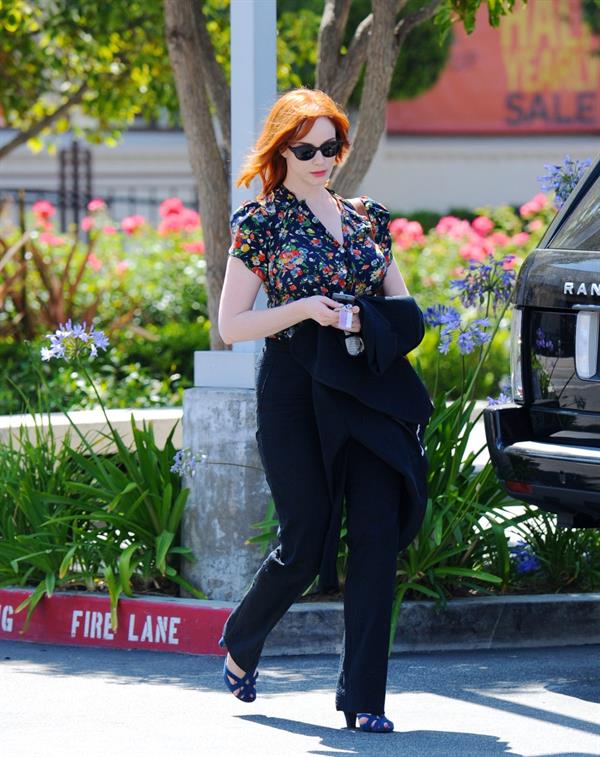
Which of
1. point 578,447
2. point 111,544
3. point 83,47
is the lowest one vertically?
point 111,544

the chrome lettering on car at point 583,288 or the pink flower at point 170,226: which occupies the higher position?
the pink flower at point 170,226

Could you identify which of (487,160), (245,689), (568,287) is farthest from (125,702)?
(487,160)

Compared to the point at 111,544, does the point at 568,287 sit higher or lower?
higher

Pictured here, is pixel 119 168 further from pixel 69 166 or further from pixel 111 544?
pixel 111 544

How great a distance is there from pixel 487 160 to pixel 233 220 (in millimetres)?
25555

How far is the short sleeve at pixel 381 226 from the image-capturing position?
4.75 metres

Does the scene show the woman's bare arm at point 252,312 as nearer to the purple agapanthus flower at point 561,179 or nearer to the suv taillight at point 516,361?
the suv taillight at point 516,361

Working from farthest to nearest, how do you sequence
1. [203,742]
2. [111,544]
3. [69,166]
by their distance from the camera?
1. [69,166]
2. [111,544]
3. [203,742]

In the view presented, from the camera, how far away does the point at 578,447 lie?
4809 mm

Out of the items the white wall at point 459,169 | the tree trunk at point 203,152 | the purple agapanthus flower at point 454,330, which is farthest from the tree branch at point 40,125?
the white wall at point 459,169

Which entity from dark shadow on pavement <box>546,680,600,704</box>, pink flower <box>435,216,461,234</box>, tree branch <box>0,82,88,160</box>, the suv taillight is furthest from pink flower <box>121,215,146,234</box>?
dark shadow on pavement <box>546,680,600,704</box>

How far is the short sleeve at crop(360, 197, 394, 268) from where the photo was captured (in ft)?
15.6

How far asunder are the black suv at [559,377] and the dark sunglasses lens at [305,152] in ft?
2.89

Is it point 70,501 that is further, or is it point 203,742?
point 70,501
